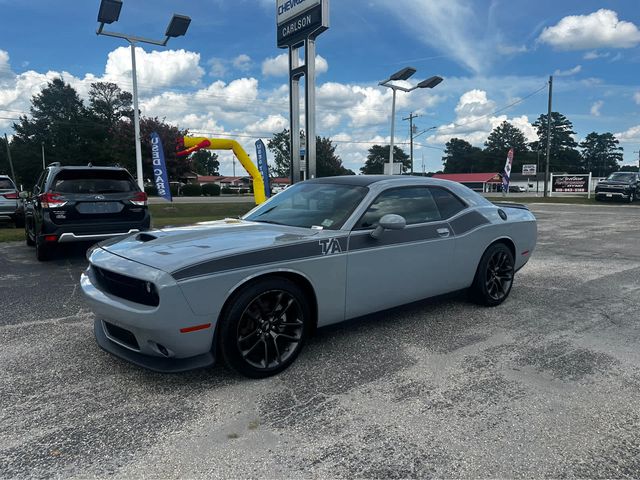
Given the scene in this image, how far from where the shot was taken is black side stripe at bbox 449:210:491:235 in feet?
14.6

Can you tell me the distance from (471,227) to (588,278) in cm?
303

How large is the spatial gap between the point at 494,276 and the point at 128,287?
375 centimetres

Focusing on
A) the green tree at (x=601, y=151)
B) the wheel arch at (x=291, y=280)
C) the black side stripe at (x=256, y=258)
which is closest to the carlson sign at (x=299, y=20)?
the black side stripe at (x=256, y=258)

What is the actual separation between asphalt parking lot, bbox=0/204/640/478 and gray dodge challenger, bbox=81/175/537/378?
0.30 metres

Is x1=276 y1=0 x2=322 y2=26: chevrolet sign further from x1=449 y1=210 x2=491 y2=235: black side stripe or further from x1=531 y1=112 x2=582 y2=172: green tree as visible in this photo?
x1=531 y1=112 x2=582 y2=172: green tree

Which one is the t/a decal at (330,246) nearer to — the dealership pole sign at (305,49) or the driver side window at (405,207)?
the driver side window at (405,207)


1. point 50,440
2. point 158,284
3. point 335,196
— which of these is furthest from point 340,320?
point 50,440

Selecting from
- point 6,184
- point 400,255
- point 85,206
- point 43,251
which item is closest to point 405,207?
point 400,255

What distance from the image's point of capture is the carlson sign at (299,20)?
34.0 ft

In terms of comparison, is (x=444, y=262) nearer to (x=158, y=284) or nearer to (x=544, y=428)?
(x=544, y=428)

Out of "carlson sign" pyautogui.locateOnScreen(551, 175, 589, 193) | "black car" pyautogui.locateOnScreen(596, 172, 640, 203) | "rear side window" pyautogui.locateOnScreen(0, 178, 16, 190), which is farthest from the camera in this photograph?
"carlson sign" pyautogui.locateOnScreen(551, 175, 589, 193)

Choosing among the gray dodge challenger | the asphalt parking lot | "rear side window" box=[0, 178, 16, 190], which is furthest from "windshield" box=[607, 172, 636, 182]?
"rear side window" box=[0, 178, 16, 190]

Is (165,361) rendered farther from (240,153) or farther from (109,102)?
(109,102)

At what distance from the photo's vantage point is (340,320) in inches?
141
